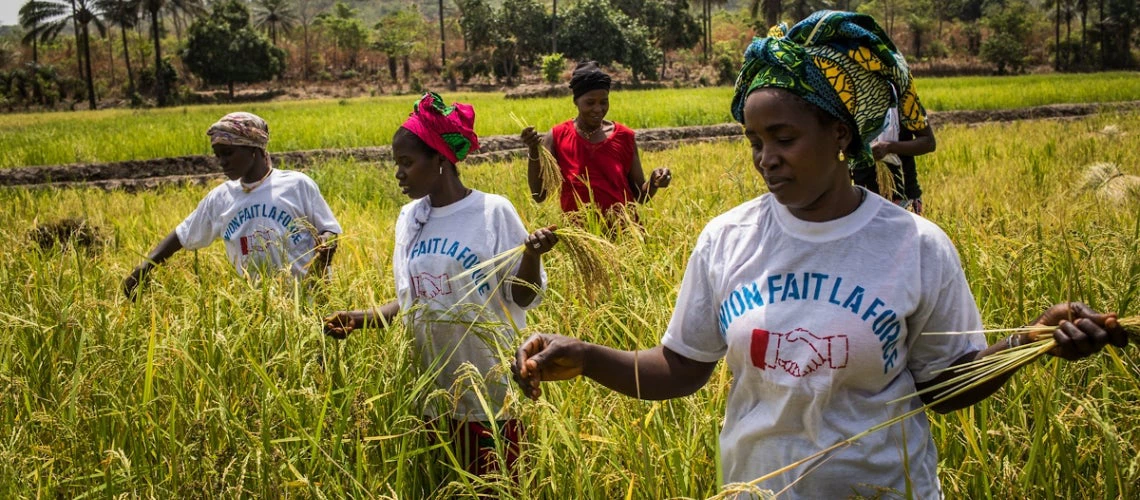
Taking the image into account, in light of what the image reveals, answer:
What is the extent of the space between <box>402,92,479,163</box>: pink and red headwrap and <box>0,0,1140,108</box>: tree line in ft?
110

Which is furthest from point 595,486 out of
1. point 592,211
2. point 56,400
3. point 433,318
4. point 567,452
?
point 592,211

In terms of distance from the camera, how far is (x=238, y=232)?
3463 mm

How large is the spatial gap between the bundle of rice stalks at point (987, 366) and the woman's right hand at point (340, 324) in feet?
4.43

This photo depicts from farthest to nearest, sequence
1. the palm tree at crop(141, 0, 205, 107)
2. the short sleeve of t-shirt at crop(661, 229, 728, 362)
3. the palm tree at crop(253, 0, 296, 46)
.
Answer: the palm tree at crop(253, 0, 296, 46) < the palm tree at crop(141, 0, 205, 107) < the short sleeve of t-shirt at crop(661, 229, 728, 362)

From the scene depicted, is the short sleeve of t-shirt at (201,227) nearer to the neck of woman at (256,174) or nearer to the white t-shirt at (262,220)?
the white t-shirt at (262,220)

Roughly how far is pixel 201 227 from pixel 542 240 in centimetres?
199

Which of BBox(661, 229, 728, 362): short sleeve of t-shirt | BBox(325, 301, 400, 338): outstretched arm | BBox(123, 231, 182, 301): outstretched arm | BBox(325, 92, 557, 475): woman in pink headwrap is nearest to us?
BBox(661, 229, 728, 362): short sleeve of t-shirt

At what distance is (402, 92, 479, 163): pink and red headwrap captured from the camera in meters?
2.56

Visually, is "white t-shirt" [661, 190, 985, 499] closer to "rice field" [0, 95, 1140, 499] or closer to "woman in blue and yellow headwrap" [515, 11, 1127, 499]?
"woman in blue and yellow headwrap" [515, 11, 1127, 499]

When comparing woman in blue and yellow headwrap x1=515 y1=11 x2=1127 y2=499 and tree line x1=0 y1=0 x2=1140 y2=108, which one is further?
tree line x1=0 y1=0 x2=1140 y2=108

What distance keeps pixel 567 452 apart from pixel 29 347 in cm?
188

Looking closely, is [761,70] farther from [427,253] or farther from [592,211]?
[592,211]

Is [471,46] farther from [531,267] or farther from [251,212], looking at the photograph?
[531,267]

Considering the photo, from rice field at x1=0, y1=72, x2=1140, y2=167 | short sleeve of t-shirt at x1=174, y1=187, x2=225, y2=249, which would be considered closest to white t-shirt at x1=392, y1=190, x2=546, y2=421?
short sleeve of t-shirt at x1=174, y1=187, x2=225, y2=249
